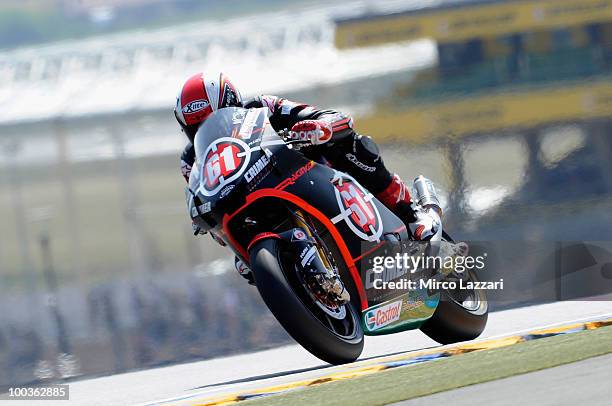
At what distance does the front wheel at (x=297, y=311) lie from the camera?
453 cm

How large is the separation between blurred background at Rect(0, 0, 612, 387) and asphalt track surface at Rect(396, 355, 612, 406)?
3.72m

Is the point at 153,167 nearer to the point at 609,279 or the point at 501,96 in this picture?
the point at 501,96

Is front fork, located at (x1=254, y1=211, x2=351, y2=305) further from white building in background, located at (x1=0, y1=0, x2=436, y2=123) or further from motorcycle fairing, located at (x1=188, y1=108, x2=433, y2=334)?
white building in background, located at (x1=0, y1=0, x2=436, y2=123)

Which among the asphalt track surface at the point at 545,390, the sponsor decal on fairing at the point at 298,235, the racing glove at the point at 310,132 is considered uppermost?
the racing glove at the point at 310,132

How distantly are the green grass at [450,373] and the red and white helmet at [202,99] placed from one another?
4.85ft

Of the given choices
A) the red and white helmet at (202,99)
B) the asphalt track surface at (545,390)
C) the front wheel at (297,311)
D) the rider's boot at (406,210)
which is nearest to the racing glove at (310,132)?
the red and white helmet at (202,99)

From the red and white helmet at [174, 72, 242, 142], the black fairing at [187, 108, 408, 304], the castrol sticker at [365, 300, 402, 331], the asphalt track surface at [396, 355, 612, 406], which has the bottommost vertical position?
the castrol sticker at [365, 300, 402, 331]

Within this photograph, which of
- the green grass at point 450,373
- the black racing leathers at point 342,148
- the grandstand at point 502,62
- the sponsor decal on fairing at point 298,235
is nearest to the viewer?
the green grass at point 450,373

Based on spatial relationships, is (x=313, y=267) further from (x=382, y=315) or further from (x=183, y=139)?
(x=183, y=139)

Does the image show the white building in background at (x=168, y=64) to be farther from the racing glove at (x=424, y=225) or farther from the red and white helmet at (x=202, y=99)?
the red and white helmet at (x=202, y=99)

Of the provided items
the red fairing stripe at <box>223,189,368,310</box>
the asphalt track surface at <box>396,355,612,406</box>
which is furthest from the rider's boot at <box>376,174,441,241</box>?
the asphalt track surface at <box>396,355,612,406</box>

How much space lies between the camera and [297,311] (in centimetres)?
452

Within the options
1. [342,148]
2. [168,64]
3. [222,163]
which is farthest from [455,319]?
[168,64]

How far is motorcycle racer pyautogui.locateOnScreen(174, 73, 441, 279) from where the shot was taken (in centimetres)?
533
